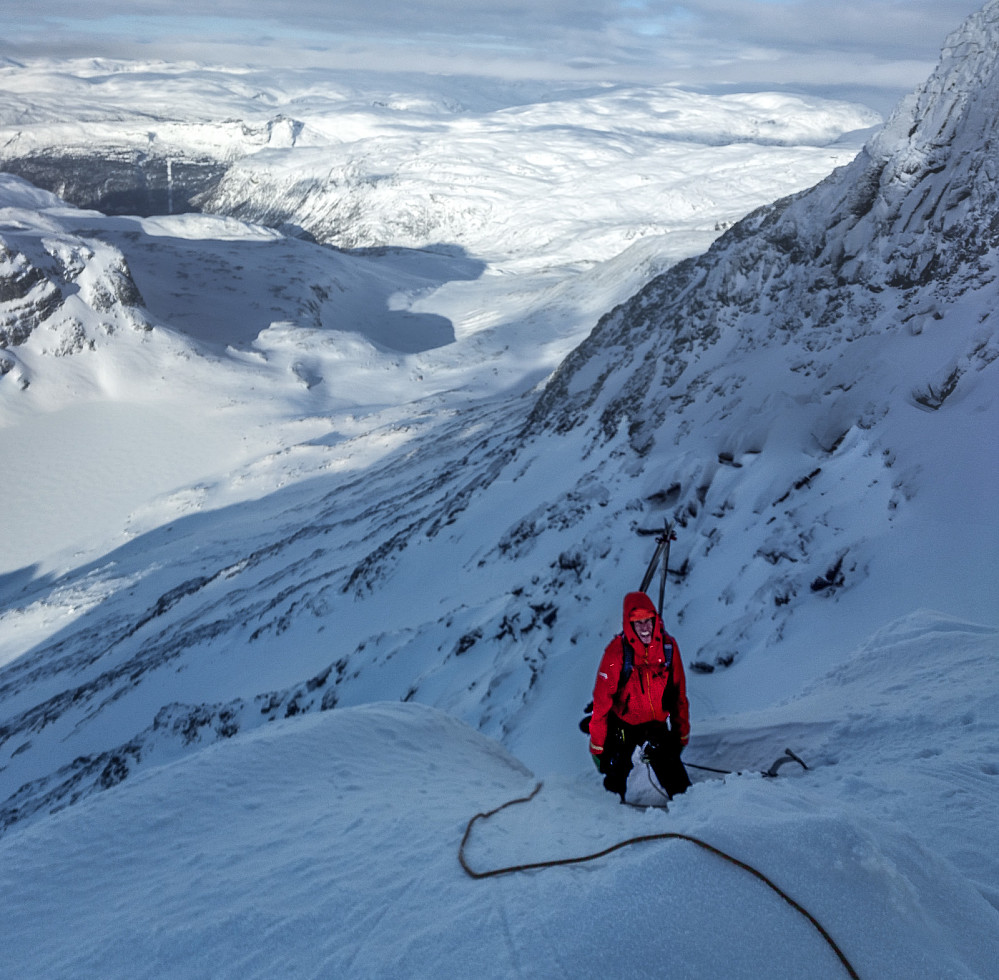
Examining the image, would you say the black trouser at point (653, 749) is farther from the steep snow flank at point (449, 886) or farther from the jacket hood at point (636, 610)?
the jacket hood at point (636, 610)

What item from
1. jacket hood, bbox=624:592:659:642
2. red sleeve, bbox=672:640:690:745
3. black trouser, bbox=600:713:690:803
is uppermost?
jacket hood, bbox=624:592:659:642

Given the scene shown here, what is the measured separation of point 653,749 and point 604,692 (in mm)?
611

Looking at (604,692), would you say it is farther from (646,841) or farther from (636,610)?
(646,841)

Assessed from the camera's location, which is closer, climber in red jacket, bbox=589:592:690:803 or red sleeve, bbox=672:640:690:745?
climber in red jacket, bbox=589:592:690:803

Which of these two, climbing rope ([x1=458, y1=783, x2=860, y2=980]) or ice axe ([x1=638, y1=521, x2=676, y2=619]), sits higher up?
climbing rope ([x1=458, y1=783, x2=860, y2=980])

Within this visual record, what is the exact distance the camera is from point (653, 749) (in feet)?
19.3

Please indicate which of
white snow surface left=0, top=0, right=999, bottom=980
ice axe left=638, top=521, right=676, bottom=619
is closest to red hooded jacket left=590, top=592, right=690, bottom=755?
white snow surface left=0, top=0, right=999, bottom=980

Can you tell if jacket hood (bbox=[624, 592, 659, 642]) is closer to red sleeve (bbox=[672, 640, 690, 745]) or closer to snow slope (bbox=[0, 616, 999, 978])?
red sleeve (bbox=[672, 640, 690, 745])

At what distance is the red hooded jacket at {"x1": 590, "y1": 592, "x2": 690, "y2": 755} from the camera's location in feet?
18.7

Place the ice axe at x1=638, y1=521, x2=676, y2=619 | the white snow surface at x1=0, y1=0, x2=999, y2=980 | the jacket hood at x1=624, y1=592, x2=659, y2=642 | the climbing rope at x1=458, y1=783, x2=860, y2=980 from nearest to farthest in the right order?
the climbing rope at x1=458, y1=783, x2=860, y2=980
the white snow surface at x1=0, y1=0, x2=999, y2=980
the jacket hood at x1=624, y1=592, x2=659, y2=642
the ice axe at x1=638, y1=521, x2=676, y2=619

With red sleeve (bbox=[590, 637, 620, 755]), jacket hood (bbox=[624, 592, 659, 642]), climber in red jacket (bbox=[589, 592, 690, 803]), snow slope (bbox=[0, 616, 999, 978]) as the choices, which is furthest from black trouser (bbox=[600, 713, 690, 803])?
jacket hood (bbox=[624, 592, 659, 642])

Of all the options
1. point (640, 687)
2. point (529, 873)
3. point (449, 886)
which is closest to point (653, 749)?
point (640, 687)

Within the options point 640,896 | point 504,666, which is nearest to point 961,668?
point 640,896

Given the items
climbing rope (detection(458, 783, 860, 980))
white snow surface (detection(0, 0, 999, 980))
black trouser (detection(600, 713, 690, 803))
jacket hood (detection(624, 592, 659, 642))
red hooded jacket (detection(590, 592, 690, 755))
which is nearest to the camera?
climbing rope (detection(458, 783, 860, 980))
